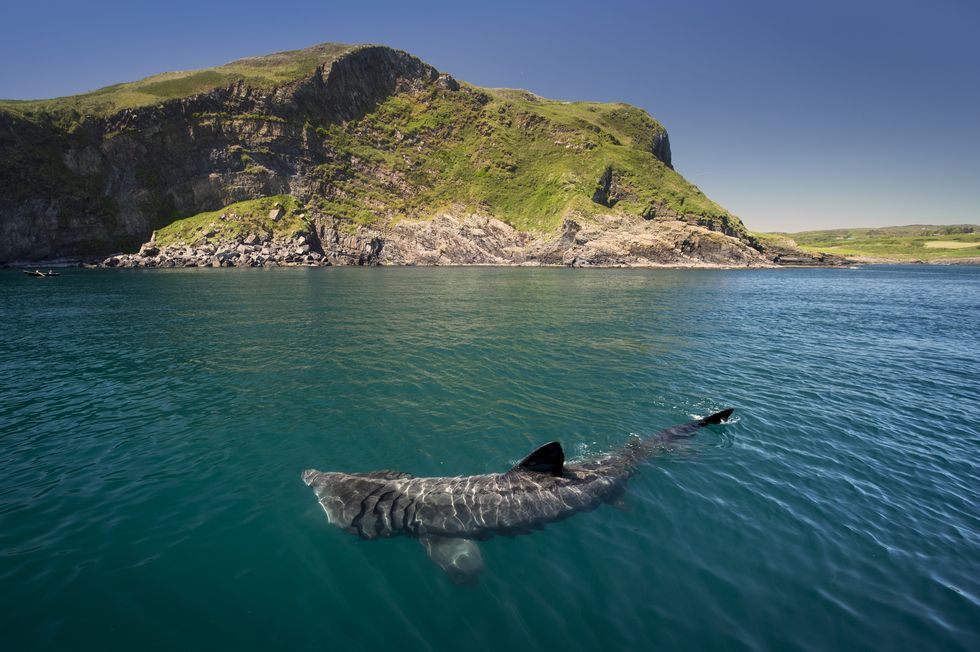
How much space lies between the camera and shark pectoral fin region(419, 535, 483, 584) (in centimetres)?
813

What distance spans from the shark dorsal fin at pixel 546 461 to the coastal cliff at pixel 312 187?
449 ft

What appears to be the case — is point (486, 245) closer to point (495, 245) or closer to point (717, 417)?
point (495, 245)

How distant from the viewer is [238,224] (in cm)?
13688

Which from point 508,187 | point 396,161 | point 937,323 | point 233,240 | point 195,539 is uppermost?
point 396,161

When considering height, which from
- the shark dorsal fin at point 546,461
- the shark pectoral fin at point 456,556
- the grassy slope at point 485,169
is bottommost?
the shark pectoral fin at point 456,556

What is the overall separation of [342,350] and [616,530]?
19993 millimetres

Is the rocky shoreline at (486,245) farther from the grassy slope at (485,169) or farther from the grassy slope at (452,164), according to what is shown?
the grassy slope at (485,169)

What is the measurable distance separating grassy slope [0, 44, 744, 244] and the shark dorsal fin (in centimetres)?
14824

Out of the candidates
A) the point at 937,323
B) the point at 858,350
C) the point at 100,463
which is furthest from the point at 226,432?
the point at 937,323

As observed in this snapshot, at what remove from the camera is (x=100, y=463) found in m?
11.7

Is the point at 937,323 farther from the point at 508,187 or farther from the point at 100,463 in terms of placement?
the point at 508,187

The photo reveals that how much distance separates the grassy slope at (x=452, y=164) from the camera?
15900cm

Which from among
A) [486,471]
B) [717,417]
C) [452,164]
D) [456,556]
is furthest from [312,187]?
[456,556]

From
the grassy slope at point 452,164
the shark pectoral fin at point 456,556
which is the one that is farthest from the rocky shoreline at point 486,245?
the shark pectoral fin at point 456,556
